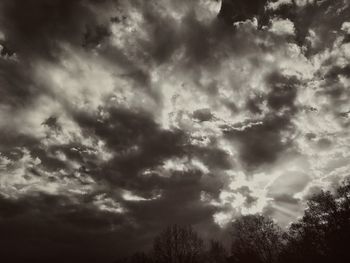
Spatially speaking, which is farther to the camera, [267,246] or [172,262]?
[172,262]

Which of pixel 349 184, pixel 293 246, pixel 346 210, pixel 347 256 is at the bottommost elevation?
pixel 347 256

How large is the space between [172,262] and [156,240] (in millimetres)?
8947

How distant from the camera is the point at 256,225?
3428 inches

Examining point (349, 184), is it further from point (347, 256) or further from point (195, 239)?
point (195, 239)

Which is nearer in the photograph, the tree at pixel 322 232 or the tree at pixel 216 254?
the tree at pixel 322 232

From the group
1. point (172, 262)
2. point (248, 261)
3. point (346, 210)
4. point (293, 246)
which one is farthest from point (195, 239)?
point (346, 210)

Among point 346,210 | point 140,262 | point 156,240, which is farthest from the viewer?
point 140,262

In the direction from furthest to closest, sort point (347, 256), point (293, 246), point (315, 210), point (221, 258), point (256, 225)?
1. point (221, 258)
2. point (256, 225)
3. point (293, 246)
4. point (315, 210)
5. point (347, 256)

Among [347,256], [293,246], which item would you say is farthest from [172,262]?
[347,256]

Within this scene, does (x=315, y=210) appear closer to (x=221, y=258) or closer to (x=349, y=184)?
(x=349, y=184)

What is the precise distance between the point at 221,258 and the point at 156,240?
1681 inches

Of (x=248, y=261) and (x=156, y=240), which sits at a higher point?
(x=156, y=240)

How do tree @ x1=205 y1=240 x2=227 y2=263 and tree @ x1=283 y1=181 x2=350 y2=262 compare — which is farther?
tree @ x1=205 y1=240 x2=227 y2=263

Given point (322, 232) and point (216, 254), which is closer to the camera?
point (322, 232)
